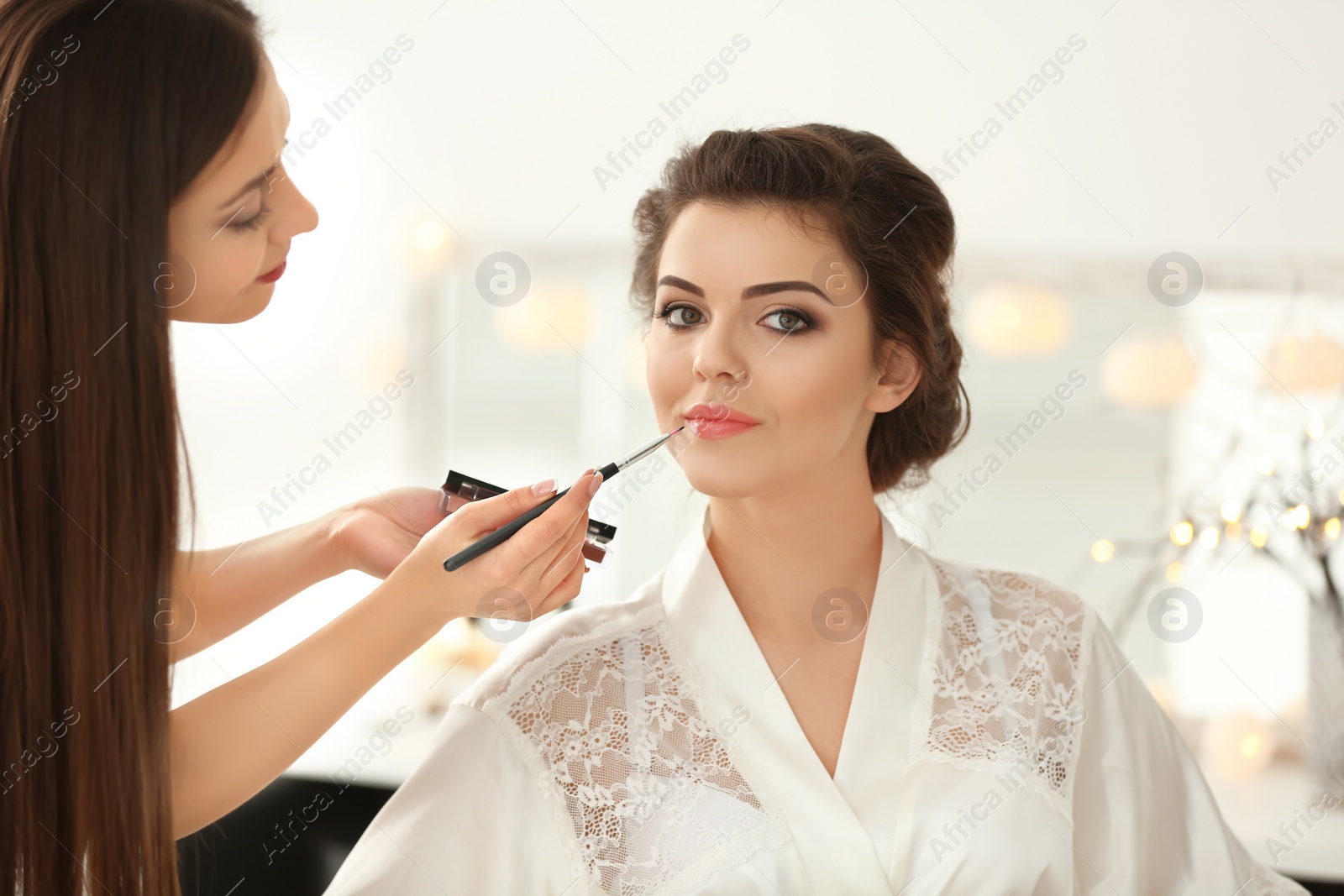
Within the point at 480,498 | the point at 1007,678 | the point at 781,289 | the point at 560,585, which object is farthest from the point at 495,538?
the point at 1007,678

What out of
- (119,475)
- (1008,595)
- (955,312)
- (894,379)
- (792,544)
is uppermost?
(955,312)

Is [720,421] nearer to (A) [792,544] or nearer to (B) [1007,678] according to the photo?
(A) [792,544]

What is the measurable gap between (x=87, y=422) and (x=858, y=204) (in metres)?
0.89

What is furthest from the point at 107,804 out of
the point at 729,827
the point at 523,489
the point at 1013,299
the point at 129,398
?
the point at 1013,299

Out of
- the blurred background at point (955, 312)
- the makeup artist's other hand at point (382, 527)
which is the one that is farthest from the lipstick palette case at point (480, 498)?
the blurred background at point (955, 312)

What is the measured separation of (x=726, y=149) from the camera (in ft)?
4.48

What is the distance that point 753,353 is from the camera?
4.18 ft

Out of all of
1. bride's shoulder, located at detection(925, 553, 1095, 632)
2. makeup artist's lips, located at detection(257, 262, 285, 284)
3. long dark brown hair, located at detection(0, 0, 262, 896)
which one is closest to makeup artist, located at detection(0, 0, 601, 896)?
long dark brown hair, located at detection(0, 0, 262, 896)

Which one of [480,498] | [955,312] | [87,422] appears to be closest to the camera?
[87,422]

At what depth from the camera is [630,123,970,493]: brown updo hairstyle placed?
51.8 inches

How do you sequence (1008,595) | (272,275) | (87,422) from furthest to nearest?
(1008,595) → (272,275) → (87,422)

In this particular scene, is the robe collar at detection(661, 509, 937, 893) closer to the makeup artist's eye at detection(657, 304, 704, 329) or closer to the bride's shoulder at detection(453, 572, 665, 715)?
the bride's shoulder at detection(453, 572, 665, 715)

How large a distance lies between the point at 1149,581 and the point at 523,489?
1883 millimetres

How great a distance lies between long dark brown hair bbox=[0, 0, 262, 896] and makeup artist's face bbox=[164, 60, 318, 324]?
0.03 m
